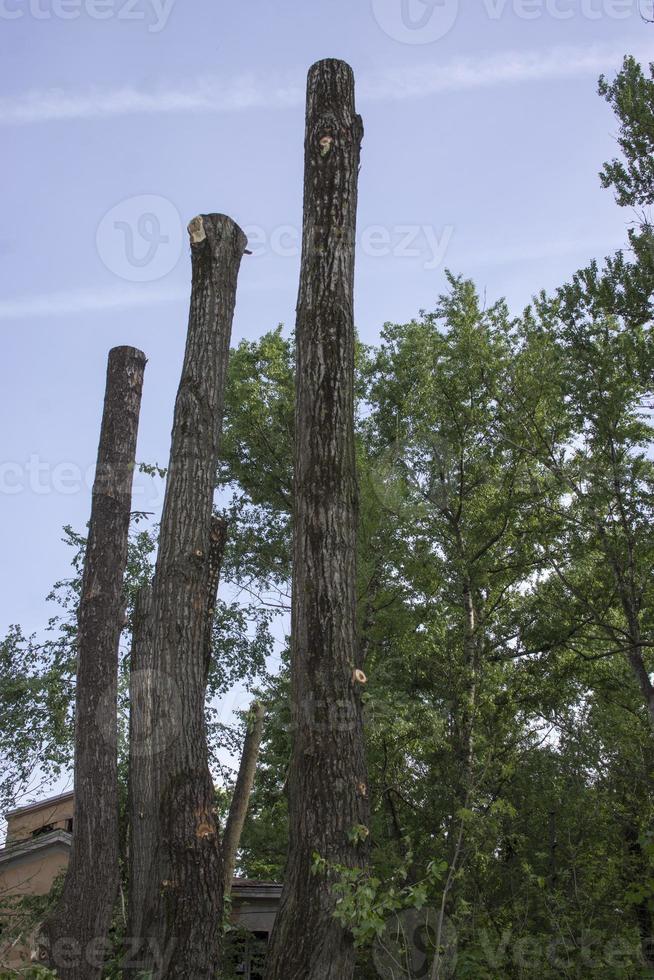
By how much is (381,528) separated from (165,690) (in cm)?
991

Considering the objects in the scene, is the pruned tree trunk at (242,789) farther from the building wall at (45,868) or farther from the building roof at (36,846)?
the building roof at (36,846)

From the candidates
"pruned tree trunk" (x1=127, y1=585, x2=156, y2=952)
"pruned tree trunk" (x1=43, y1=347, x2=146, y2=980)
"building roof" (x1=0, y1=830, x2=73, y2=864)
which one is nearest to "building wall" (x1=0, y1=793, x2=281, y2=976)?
"building roof" (x1=0, y1=830, x2=73, y2=864)

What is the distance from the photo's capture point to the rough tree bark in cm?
471

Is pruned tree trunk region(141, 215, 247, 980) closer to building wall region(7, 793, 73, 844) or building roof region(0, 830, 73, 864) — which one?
building roof region(0, 830, 73, 864)

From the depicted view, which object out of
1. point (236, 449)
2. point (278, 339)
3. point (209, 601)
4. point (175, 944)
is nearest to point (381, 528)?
point (236, 449)

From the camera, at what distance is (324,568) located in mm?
5449

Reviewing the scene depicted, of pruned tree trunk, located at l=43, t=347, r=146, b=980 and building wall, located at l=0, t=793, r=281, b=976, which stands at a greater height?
pruned tree trunk, located at l=43, t=347, r=146, b=980

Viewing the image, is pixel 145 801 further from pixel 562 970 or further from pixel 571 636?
pixel 571 636

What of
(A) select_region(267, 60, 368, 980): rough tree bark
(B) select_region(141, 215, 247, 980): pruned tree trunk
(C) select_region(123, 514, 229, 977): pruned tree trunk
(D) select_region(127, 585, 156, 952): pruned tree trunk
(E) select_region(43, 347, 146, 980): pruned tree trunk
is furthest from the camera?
(E) select_region(43, 347, 146, 980): pruned tree trunk

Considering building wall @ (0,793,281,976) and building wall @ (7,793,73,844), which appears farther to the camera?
building wall @ (7,793,73,844)

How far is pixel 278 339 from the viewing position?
20578 millimetres

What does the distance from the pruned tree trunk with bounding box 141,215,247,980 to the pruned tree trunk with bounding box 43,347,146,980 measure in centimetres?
336

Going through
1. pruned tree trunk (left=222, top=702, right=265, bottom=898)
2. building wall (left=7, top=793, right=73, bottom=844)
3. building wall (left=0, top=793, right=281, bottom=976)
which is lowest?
building wall (left=0, top=793, right=281, bottom=976)

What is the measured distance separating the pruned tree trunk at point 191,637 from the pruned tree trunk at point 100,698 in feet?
11.0
